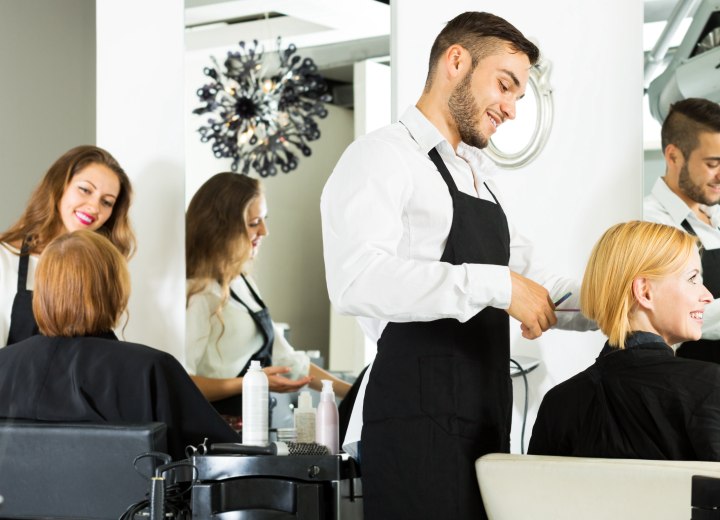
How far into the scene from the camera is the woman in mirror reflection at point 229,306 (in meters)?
2.76

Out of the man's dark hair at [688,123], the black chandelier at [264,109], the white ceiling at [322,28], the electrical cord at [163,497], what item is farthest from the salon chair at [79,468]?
the man's dark hair at [688,123]

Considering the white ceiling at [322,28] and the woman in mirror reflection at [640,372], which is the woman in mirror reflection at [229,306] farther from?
the woman in mirror reflection at [640,372]

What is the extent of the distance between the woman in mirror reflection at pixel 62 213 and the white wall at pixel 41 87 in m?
0.27

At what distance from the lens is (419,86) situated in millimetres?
2732

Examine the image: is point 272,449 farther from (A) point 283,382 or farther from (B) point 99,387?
(A) point 283,382

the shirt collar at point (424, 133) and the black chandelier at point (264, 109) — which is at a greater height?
the black chandelier at point (264, 109)

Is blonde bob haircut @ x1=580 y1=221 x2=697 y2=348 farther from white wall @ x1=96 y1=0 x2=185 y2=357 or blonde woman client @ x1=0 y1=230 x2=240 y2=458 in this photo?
white wall @ x1=96 y1=0 x2=185 y2=357

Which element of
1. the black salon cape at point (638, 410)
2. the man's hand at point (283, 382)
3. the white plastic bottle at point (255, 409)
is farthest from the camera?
the man's hand at point (283, 382)

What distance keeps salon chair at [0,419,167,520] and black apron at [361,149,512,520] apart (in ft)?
1.62

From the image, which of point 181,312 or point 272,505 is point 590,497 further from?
point 181,312

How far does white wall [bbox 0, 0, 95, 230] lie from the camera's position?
3.14m

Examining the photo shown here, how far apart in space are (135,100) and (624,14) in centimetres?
144

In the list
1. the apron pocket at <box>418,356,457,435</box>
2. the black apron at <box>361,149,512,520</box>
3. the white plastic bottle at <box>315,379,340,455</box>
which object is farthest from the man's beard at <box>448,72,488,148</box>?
the white plastic bottle at <box>315,379,340,455</box>

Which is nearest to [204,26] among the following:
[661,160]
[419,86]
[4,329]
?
[419,86]
